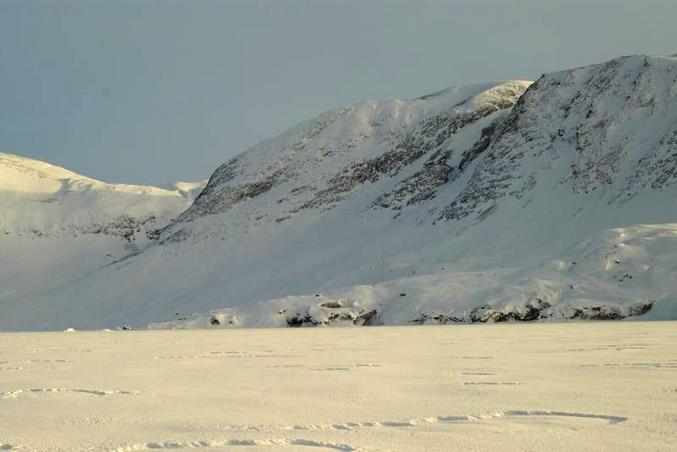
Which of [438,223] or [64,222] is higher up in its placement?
[64,222]

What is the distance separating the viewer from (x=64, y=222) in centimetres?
8181

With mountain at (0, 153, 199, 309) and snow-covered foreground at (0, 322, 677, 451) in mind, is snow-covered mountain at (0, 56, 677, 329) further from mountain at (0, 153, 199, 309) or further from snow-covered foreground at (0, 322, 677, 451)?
snow-covered foreground at (0, 322, 677, 451)

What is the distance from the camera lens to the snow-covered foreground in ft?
13.0

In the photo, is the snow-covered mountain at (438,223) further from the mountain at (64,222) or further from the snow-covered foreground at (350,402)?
the snow-covered foreground at (350,402)

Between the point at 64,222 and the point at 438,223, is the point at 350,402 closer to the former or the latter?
the point at 438,223

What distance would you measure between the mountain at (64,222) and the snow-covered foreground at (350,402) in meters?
58.2

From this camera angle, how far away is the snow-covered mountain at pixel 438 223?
2572 centimetres

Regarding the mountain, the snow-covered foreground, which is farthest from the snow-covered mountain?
the snow-covered foreground

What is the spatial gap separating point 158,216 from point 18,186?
19.5 metres

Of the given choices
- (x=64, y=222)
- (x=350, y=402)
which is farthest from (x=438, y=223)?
(x=64, y=222)

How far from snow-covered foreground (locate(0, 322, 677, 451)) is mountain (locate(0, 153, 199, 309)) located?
5819 centimetres

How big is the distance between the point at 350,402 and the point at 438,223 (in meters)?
37.9

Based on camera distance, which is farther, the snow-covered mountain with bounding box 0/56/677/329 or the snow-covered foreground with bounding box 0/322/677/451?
the snow-covered mountain with bounding box 0/56/677/329

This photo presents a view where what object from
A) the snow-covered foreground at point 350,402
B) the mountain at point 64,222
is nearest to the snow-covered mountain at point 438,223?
the mountain at point 64,222
